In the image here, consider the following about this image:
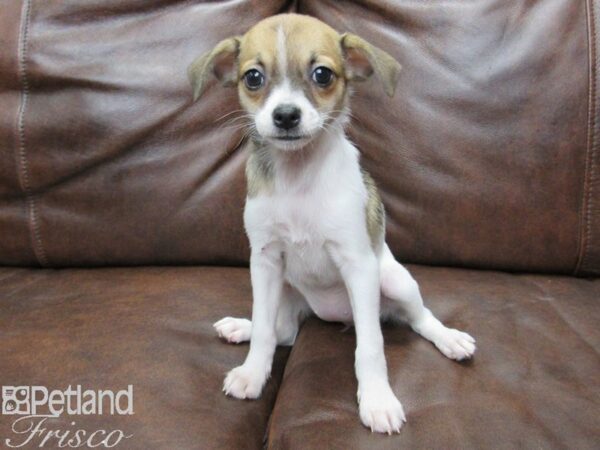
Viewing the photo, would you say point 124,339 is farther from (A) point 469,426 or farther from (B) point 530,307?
(B) point 530,307

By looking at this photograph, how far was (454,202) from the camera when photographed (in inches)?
73.6

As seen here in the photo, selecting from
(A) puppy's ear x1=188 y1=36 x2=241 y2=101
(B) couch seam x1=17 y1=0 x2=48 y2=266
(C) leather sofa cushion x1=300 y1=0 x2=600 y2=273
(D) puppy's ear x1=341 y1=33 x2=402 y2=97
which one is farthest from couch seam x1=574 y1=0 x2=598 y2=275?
(B) couch seam x1=17 y1=0 x2=48 y2=266

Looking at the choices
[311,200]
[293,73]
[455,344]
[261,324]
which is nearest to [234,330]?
[261,324]

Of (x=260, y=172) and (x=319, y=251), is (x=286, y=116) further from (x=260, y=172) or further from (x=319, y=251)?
(x=319, y=251)

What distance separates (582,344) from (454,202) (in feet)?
1.93

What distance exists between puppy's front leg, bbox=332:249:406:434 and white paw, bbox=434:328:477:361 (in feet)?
0.63

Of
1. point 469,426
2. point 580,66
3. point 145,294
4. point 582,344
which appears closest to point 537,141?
point 580,66

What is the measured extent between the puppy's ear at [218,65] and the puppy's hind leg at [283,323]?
23.7 inches

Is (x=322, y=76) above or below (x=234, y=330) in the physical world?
above

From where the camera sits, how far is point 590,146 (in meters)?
1.78

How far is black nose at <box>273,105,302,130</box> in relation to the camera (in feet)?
4.07

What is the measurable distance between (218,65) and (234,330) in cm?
70

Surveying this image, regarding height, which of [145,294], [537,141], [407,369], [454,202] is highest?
[537,141]

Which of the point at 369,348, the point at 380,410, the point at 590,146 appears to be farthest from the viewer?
the point at 590,146
